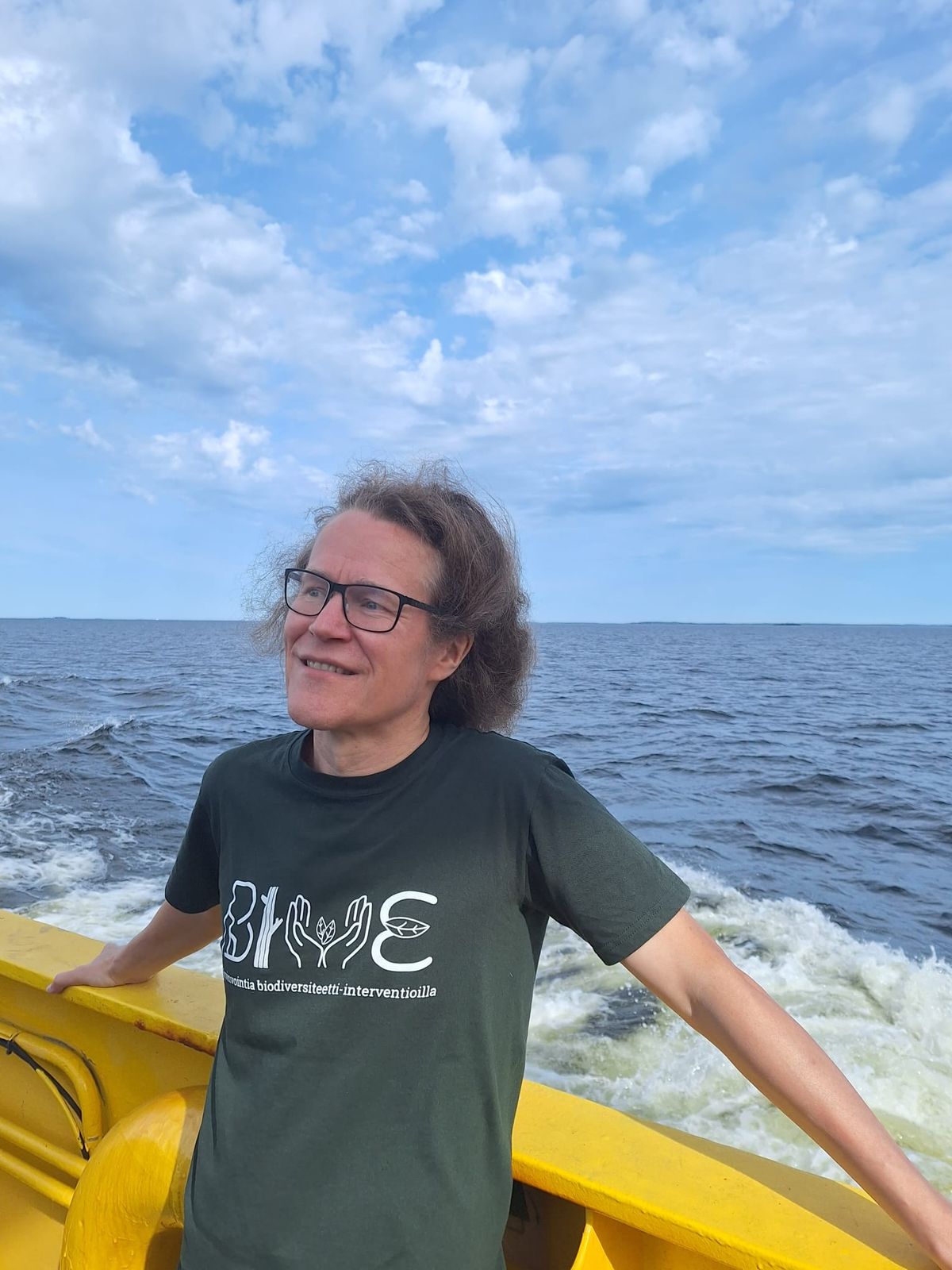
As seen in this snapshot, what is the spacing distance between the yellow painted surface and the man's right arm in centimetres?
4

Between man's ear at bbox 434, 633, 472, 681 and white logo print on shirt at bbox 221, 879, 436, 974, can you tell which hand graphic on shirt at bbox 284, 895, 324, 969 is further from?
man's ear at bbox 434, 633, 472, 681

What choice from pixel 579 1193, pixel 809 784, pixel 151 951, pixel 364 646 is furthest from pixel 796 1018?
pixel 809 784

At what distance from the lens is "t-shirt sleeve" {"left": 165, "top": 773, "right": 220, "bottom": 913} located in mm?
1719

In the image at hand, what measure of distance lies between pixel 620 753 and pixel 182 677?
22339 mm

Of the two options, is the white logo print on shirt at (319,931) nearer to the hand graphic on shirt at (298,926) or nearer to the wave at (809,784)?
the hand graphic on shirt at (298,926)

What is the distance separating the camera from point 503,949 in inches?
55.8

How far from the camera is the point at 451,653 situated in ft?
5.50

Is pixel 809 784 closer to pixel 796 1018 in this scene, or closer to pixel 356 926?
pixel 796 1018

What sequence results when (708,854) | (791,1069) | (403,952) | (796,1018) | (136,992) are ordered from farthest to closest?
(708,854), (796,1018), (136,992), (403,952), (791,1069)

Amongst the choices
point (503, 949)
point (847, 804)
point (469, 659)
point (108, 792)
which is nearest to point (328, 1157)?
point (503, 949)

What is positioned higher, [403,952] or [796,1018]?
[403,952]

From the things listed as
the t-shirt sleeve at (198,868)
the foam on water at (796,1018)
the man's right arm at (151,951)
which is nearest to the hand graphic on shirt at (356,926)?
the t-shirt sleeve at (198,868)

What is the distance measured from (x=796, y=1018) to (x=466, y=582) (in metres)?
4.98

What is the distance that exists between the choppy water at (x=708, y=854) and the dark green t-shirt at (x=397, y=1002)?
2.32 feet
